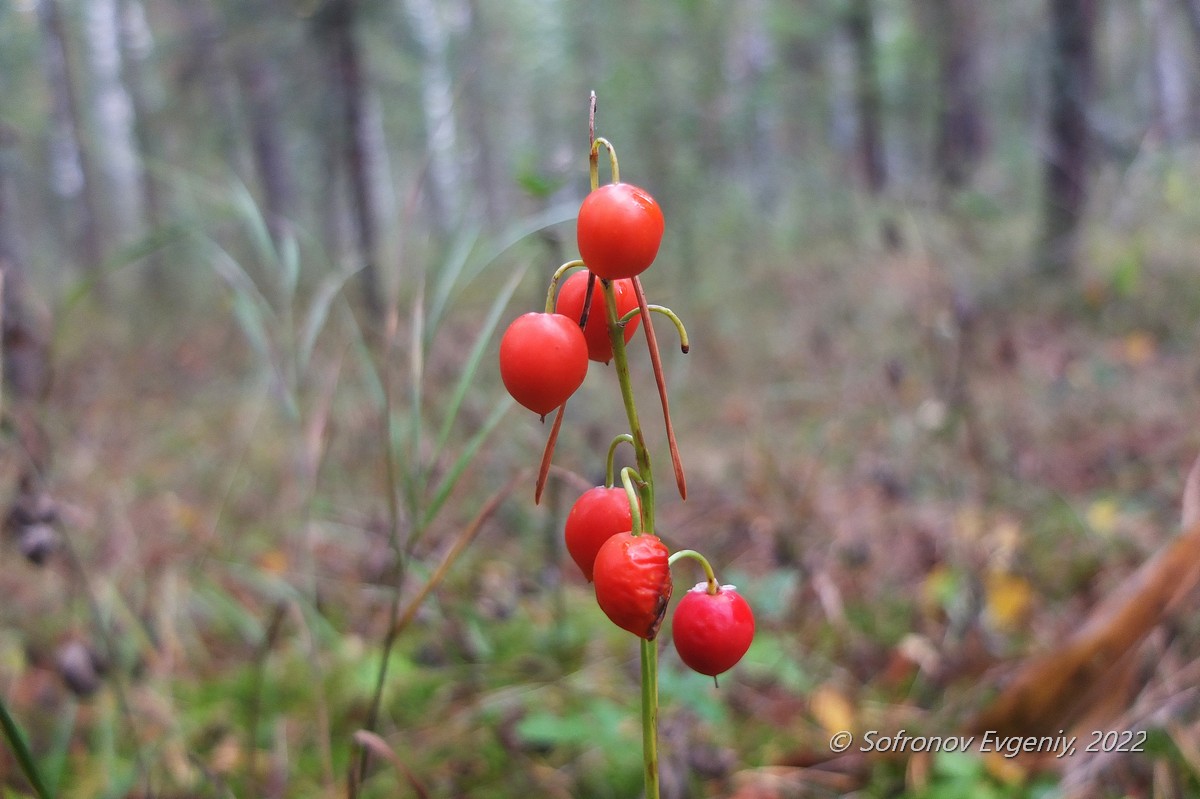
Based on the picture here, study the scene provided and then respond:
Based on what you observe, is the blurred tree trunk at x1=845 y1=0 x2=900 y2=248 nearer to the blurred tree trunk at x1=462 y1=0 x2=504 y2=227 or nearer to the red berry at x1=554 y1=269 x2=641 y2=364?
the blurred tree trunk at x1=462 y1=0 x2=504 y2=227

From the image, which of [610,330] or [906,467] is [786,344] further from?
[610,330]

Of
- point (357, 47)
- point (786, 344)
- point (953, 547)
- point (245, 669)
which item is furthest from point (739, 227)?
point (245, 669)

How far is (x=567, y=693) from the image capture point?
1998mm

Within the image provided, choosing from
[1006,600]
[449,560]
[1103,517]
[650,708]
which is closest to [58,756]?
[449,560]

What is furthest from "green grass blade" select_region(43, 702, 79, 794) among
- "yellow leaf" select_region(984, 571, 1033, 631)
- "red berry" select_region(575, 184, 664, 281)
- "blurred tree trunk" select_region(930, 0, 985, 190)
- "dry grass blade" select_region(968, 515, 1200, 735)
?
"blurred tree trunk" select_region(930, 0, 985, 190)

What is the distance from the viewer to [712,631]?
0.69m

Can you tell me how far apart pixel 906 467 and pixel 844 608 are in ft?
4.70

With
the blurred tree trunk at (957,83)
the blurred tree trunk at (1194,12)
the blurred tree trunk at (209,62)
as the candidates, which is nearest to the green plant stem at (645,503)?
the blurred tree trunk at (1194,12)

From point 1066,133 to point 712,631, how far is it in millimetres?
7450

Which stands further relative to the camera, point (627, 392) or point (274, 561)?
point (274, 561)

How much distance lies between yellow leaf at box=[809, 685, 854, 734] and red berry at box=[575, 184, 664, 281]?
1676 mm

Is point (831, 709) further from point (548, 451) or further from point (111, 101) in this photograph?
point (111, 101)

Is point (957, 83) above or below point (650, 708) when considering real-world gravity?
above

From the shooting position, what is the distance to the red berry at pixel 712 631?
688 mm
